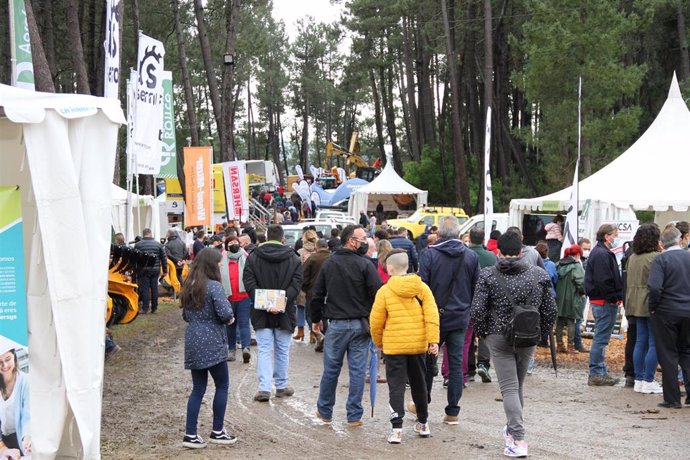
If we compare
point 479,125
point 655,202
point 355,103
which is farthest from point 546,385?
point 355,103

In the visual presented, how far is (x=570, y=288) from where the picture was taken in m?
13.5

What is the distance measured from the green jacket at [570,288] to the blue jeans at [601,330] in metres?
2.27

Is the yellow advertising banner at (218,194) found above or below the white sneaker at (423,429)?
above

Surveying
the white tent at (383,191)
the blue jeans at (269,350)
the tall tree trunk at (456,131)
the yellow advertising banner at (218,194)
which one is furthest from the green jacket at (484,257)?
the white tent at (383,191)

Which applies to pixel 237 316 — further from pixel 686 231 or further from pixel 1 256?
pixel 1 256

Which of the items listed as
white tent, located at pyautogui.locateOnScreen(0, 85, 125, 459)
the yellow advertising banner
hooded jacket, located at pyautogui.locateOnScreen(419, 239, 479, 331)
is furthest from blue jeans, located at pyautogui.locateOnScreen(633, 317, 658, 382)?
the yellow advertising banner

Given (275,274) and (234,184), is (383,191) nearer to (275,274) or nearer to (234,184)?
(234,184)

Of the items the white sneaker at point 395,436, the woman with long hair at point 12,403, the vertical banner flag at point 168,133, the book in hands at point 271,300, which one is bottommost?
the white sneaker at point 395,436

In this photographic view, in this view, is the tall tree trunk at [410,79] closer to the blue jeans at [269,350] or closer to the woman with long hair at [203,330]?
the blue jeans at [269,350]

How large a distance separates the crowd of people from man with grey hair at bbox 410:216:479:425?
1 centimetres

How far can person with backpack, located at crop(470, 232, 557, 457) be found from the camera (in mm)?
7488

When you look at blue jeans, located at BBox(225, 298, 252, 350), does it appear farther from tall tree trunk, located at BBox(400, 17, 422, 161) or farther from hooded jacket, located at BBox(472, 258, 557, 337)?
tall tree trunk, located at BBox(400, 17, 422, 161)

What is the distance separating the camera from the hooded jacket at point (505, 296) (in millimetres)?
7523

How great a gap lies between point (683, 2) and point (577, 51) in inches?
379
